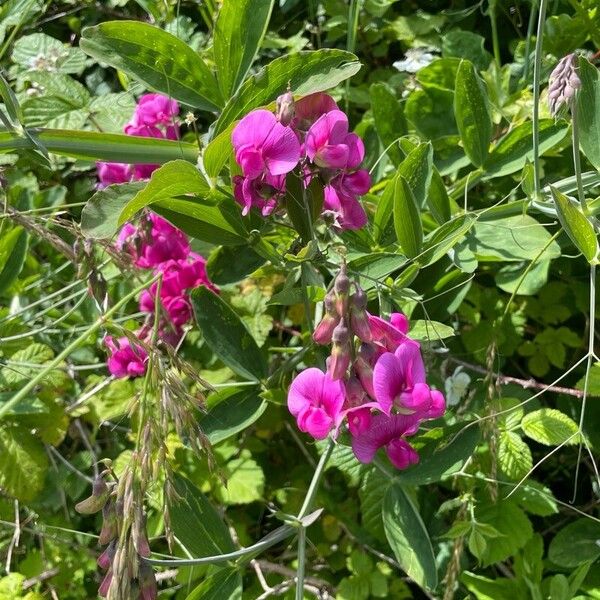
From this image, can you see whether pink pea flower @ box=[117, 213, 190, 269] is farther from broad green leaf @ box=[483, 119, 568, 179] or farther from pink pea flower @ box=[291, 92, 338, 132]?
broad green leaf @ box=[483, 119, 568, 179]

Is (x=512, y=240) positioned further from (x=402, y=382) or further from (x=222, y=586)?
(x=222, y=586)

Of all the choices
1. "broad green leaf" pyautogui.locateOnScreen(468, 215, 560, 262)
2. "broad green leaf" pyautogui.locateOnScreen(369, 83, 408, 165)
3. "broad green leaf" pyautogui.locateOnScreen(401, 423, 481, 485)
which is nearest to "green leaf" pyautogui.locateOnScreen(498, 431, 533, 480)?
"broad green leaf" pyautogui.locateOnScreen(401, 423, 481, 485)

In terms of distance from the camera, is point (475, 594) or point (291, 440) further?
point (291, 440)

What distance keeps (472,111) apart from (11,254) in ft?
2.72

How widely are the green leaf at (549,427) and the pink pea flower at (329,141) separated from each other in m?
0.51

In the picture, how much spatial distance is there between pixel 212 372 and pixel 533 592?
2.14ft

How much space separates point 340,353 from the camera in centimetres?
89

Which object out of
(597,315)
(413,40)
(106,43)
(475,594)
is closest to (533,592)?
(475,594)

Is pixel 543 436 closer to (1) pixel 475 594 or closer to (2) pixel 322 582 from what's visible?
(1) pixel 475 594

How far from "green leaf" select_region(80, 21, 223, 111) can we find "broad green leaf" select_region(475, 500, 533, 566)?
76 centimetres

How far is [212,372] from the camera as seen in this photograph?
1.46 meters

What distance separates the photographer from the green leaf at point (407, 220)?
3.40ft

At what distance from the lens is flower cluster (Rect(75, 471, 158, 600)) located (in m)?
0.78

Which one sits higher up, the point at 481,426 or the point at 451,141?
the point at 451,141
